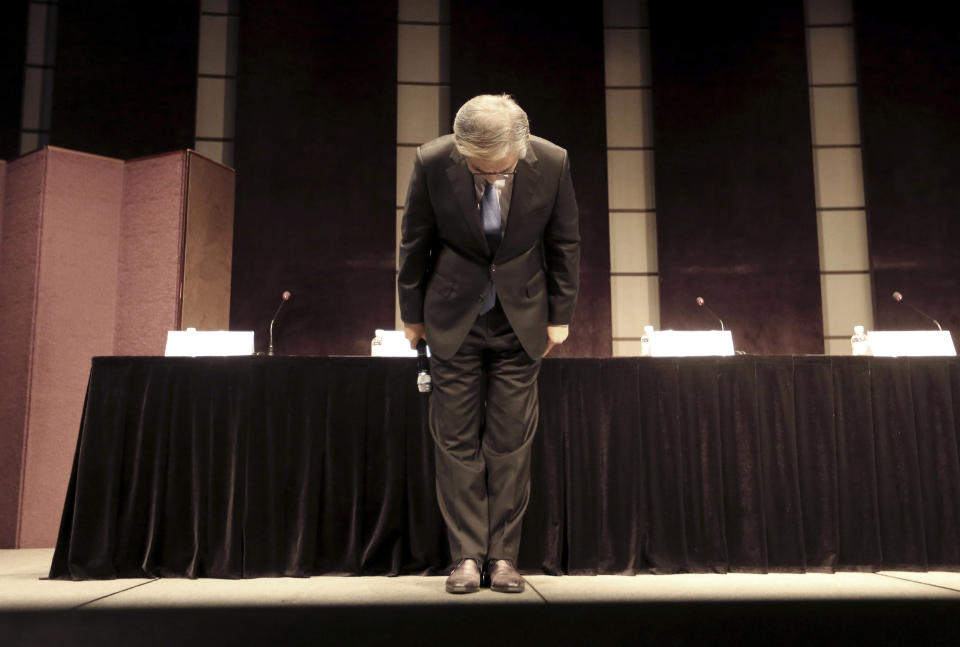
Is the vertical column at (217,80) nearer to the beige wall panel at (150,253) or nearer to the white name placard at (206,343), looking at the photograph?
the beige wall panel at (150,253)

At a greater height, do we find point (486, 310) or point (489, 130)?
point (489, 130)

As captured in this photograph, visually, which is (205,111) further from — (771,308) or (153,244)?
(771,308)

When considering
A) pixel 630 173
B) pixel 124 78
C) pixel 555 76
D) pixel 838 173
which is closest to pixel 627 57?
pixel 555 76

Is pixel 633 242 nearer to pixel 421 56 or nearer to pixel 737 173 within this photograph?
pixel 737 173

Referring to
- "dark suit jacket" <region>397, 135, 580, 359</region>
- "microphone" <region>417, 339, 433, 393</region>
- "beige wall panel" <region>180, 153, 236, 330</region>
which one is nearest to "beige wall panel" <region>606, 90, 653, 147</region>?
"beige wall panel" <region>180, 153, 236, 330</region>

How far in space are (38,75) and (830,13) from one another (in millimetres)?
5714

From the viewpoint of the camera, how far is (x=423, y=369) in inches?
84.0

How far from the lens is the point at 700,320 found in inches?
191

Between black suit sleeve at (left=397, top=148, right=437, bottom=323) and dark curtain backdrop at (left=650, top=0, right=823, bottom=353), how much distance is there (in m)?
3.21

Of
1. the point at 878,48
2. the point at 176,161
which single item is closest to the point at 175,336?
the point at 176,161

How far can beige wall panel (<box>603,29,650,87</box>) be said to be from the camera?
5270 mm

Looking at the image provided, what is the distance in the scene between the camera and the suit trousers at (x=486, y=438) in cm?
197

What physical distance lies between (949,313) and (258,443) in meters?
4.64

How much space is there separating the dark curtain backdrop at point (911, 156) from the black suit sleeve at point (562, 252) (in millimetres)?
3754
